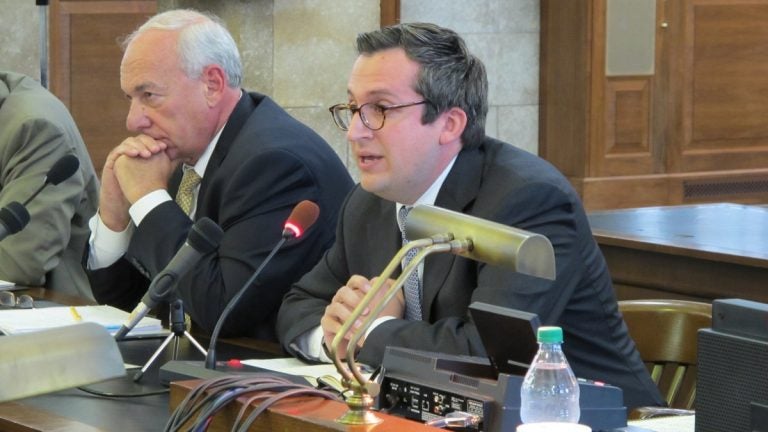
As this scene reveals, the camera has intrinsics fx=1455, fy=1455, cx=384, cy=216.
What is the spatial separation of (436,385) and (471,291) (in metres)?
0.71

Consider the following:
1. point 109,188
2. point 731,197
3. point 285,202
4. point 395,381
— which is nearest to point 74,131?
point 109,188

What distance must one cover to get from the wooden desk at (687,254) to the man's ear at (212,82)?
1325 millimetres

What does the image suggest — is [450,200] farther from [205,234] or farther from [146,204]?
[146,204]

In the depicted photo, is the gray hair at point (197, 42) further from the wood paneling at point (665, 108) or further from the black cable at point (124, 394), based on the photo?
the wood paneling at point (665, 108)

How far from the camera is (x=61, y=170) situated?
2779mm

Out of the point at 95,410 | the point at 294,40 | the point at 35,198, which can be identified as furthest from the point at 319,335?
the point at 294,40

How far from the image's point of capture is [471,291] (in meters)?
2.54

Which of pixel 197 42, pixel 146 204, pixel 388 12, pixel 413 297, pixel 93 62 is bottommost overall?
pixel 413 297

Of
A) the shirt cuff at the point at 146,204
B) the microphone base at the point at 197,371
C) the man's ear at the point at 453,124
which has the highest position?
the man's ear at the point at 453,124

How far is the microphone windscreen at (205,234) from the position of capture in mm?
2305

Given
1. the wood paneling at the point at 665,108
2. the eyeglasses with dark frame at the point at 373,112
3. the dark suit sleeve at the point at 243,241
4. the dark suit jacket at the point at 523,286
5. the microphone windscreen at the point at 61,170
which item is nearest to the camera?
the dark suit jacket at the point at 523,286

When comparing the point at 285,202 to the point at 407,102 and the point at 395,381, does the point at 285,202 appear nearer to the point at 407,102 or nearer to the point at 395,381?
the point at 407,102

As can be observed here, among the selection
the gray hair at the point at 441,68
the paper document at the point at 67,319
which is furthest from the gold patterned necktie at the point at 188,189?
the gray hair at the point at 441,68

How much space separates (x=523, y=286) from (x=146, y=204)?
1.02m
